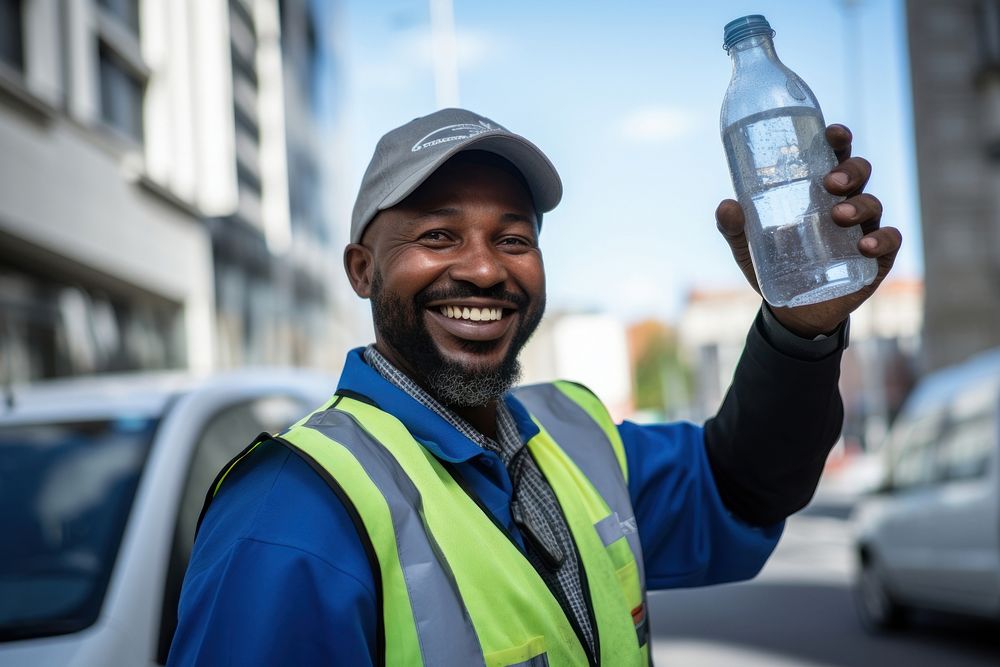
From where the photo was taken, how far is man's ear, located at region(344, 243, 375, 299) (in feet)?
6.76

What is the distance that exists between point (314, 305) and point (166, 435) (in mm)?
28025

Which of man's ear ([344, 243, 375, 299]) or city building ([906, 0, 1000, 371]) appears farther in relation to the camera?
city building ([906, 0, 1000, 371])

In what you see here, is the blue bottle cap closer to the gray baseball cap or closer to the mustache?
the gray baseball cap

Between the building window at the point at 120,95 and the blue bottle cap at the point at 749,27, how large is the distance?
13.1 meters

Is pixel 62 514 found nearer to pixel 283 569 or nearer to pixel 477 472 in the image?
pixel 477 472

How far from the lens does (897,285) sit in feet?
214

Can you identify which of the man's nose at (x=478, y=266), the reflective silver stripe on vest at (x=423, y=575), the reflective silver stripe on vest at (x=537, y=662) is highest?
the man's nose at (x=478, y=266)

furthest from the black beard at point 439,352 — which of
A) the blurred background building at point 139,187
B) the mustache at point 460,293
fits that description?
the blurred background building at point 139,187

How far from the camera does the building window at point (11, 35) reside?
11.0m

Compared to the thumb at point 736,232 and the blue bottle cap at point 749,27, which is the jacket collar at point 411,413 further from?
the blue bottle cap at point 749,27

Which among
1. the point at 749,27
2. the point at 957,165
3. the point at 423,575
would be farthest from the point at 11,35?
the point at 957,165

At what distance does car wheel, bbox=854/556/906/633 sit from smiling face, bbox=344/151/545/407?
26.0 feet

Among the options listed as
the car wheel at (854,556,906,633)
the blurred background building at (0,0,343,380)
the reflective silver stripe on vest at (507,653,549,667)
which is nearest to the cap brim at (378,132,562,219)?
the reflective silver stripe on vest at (507,653,549,667)

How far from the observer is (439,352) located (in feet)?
6.40
